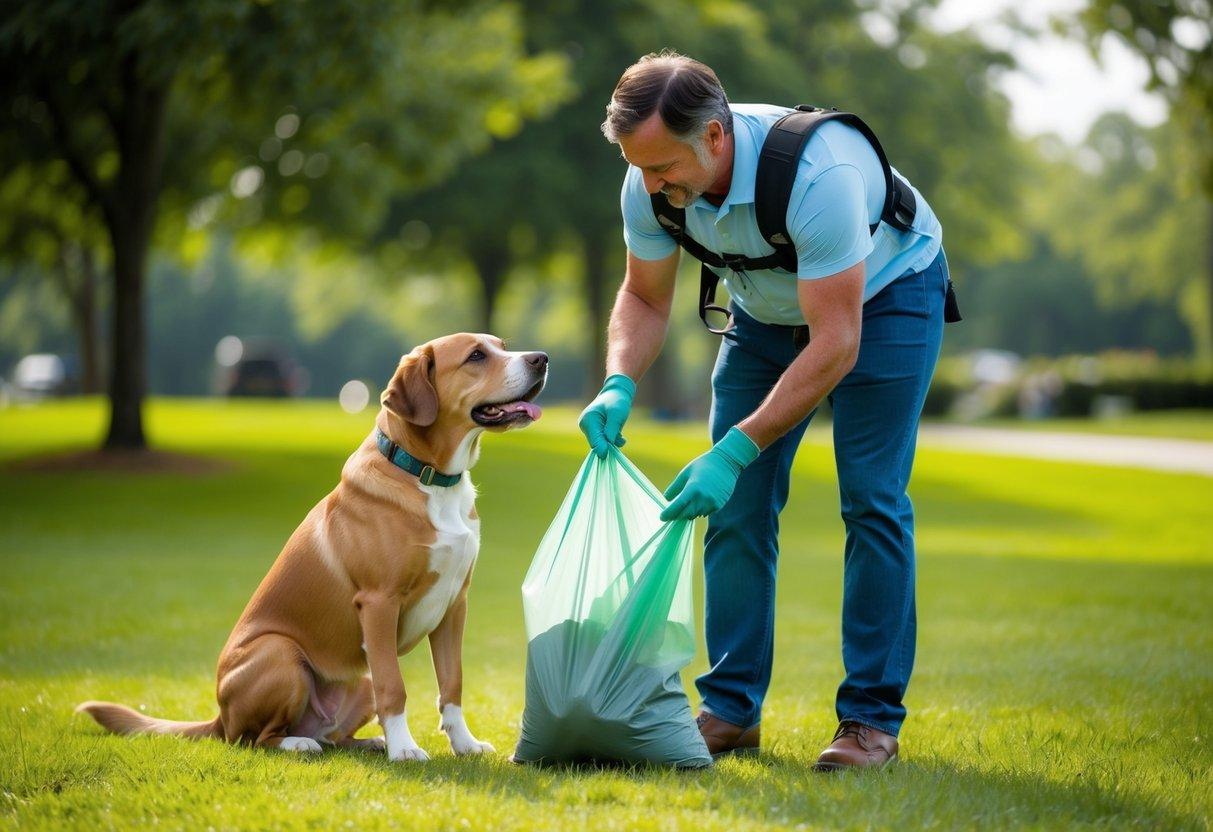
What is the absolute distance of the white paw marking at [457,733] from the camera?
437 centimetres

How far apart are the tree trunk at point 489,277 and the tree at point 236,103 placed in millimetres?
8708

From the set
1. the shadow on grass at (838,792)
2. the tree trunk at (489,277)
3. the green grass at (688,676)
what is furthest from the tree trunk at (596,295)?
the shadow on grass at (838,792)

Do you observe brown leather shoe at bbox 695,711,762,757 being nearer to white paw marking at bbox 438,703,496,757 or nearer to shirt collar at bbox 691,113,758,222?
white paw marking at bbox 438,703,496,757

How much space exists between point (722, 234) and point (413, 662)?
412cm

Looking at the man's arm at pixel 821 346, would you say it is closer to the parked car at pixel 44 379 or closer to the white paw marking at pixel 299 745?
the white paw marking at pixel 299 745

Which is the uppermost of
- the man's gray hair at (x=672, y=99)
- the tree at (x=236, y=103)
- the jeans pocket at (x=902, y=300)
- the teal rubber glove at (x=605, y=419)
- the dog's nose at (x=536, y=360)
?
the tree at (x=236, y=103)

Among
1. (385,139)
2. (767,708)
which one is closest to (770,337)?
(767,708)

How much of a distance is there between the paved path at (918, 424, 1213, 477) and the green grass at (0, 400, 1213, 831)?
3028mm

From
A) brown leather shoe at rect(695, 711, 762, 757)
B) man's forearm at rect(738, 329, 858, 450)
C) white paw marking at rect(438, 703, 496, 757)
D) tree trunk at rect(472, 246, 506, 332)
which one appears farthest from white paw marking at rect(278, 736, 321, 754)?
tree trunk at rect(472, 246, 506, 332)

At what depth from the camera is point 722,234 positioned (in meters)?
4.03

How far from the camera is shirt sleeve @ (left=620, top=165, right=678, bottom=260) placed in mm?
4234

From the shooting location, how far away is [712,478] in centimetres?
390

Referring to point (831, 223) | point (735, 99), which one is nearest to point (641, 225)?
point (831, 223)

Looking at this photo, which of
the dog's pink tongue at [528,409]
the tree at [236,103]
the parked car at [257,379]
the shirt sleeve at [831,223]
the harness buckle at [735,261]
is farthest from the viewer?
the parked car at [257,379]
